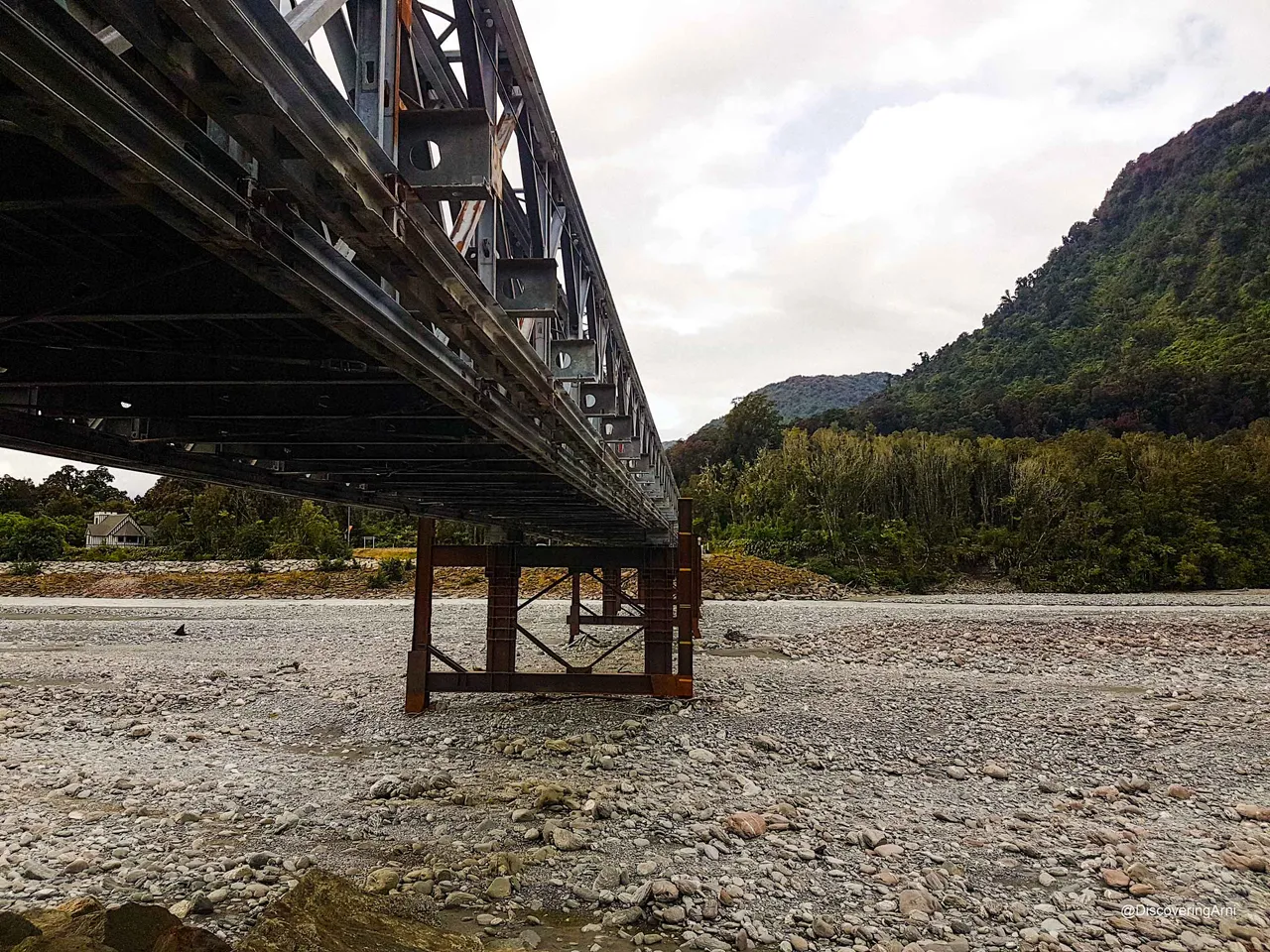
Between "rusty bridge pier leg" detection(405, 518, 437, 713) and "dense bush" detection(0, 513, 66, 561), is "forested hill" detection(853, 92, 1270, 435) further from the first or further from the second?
"dense bush" detection(0, 513, 66, 561)

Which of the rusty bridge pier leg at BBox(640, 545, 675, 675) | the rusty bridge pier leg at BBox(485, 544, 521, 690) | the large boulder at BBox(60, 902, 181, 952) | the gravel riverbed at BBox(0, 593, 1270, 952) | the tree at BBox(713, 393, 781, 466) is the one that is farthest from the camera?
the tree at BBox(713, 393, 781, 466)

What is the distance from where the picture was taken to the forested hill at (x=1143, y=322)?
70812 mm

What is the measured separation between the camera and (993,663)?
1688cm

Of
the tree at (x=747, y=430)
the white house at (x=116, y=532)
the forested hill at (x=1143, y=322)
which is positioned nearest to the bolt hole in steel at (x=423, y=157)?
the white house at (x=116, y=532)

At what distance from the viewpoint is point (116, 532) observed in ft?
199

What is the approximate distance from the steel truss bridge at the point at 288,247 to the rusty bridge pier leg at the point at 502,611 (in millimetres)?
3560

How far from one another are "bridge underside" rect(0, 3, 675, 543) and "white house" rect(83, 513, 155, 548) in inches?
2417

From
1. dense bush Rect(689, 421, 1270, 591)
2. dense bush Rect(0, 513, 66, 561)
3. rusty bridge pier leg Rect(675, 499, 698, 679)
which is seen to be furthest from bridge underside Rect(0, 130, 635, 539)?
dense bush Rect(0, 513, 66, 561)

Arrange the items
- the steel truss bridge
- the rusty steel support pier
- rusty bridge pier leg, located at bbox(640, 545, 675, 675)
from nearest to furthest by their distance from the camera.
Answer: the steel truss bridge → the rusty steel support pier → rusty bridge pier leg, located at bbox(640, 545, 675, 675)

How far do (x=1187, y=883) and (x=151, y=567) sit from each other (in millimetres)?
51826

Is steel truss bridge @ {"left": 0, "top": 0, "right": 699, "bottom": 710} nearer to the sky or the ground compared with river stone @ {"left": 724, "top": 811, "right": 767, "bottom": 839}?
nearer to the sky

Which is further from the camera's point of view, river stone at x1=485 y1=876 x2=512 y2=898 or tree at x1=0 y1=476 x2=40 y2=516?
tree at x1=0 y1=476 x2=40 y2=516

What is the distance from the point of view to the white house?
59406 mm

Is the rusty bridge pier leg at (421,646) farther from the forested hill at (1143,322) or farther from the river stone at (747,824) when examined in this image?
the forested hill at (1143,322)
